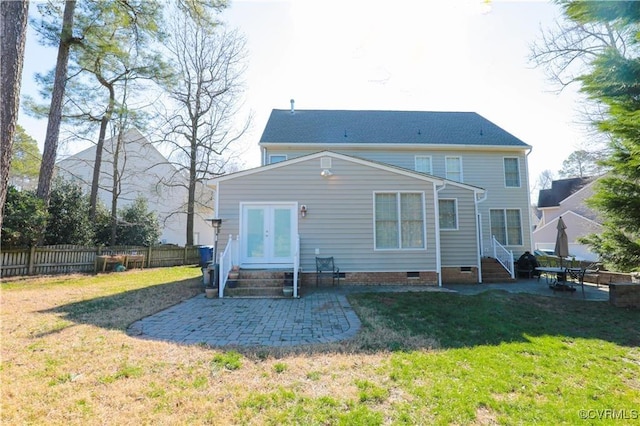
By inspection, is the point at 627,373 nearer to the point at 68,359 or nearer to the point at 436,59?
the point at 68,359

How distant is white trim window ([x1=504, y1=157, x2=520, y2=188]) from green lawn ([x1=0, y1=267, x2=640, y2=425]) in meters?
10.2

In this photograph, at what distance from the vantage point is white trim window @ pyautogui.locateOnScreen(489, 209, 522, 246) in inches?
558

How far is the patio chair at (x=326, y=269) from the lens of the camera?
9.34 m

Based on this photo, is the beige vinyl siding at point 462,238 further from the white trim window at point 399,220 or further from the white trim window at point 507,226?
the white trim window at point 507,226

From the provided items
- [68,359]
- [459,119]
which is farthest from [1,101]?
[459,119]

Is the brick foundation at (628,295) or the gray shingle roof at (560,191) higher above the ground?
the gray shingle roof at (560,191)

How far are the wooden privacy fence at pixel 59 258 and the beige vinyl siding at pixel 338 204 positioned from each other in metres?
7.26

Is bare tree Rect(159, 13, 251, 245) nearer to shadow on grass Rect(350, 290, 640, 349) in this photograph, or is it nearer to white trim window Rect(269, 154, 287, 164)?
white trim window Rect(269, 154, 287, 164)

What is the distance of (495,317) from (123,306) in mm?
7550

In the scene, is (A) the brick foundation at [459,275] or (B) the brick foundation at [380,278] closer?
(B) the brick foundation at [380,278]

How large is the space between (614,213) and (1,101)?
36.9ft

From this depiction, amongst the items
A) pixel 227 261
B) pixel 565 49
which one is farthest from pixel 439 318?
pixel 565 49

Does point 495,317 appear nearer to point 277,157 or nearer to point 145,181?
point 277,157

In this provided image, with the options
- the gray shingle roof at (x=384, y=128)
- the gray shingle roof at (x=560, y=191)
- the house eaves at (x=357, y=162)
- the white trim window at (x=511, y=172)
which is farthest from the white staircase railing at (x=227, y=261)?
the gray shingle roof at (x=560, y=191)
